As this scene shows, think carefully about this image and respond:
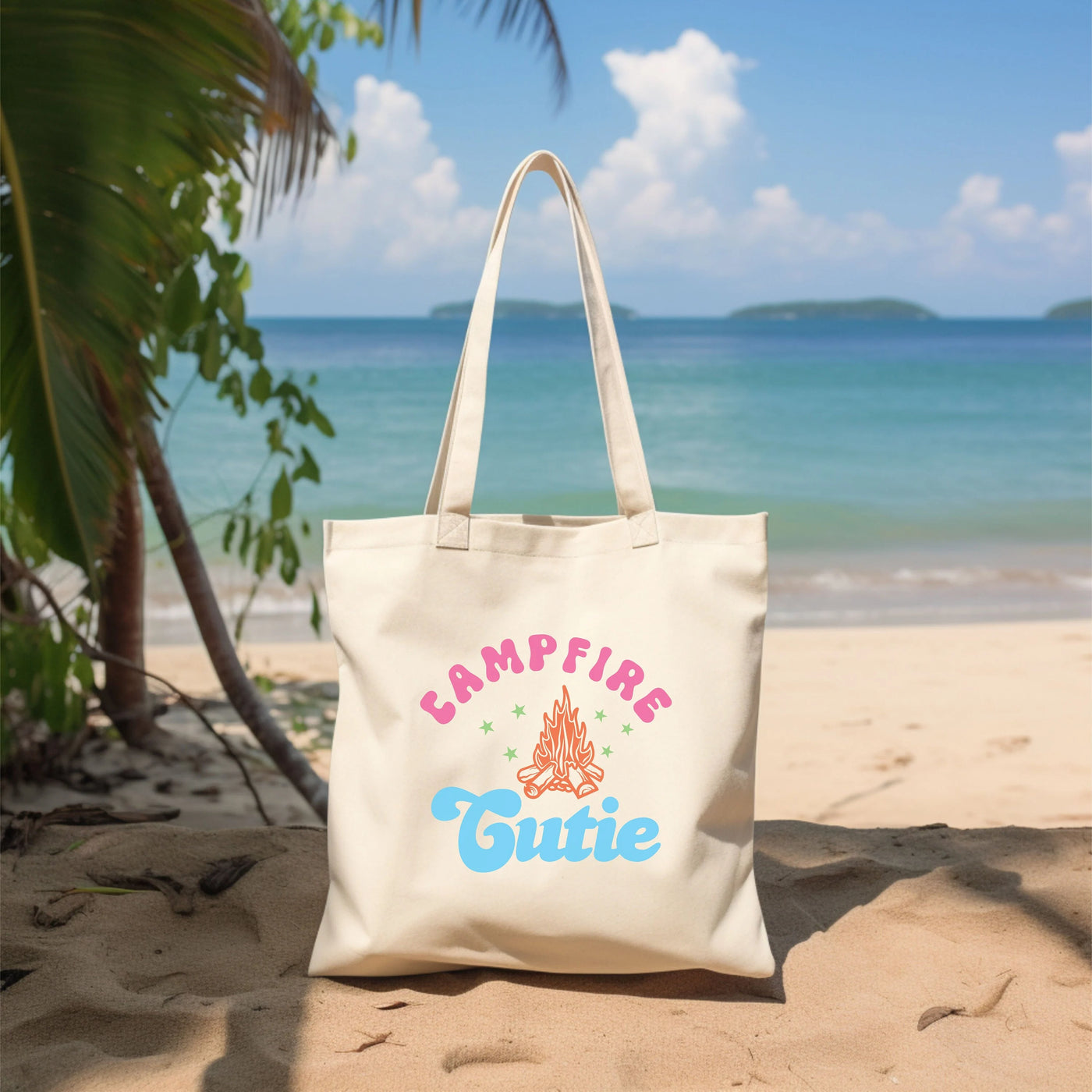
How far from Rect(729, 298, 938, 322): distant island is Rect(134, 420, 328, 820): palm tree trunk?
230 feet

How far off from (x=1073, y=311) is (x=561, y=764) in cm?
8180

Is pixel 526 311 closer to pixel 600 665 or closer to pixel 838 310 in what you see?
pixel 838 310

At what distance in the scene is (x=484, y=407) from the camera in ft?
4.34

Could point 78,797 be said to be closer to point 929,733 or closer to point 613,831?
point 613,831

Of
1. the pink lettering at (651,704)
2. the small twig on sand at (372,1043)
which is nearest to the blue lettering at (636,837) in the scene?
the pink lettering at (651,704)

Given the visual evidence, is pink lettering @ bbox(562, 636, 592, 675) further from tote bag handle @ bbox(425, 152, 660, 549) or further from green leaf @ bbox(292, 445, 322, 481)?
green leaf @ bbox(292, 445, 322, 481)

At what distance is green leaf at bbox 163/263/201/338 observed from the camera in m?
2.29

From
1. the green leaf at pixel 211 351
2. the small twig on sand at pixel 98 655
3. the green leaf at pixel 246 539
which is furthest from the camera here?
the green leaf at pixel 246 539

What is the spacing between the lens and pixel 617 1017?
1312mm

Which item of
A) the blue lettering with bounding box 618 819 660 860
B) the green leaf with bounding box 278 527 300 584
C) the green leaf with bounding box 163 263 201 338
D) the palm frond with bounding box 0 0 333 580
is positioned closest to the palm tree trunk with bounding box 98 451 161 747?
the green leaf with bounding box 278 527 300 584

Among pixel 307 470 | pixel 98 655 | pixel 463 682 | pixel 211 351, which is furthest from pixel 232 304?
pixel 463 682

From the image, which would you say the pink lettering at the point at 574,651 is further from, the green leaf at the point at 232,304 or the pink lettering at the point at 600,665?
the green leaf at the point at 232,304

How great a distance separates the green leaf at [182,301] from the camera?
2287mm

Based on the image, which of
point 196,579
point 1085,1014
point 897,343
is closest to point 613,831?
point 1085,1014
